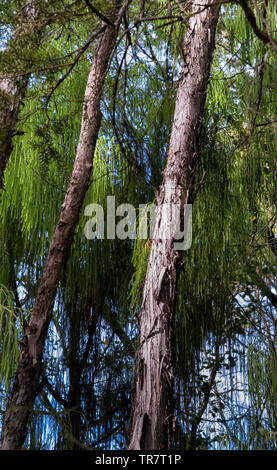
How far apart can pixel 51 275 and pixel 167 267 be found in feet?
1.61

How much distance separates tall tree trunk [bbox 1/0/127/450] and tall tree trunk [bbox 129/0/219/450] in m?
0.33

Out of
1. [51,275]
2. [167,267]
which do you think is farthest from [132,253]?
[167,267]

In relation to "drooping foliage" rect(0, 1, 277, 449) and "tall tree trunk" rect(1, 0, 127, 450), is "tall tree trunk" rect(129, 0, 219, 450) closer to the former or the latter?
"tall tree trunk" rect(1, 0, 127, 450)

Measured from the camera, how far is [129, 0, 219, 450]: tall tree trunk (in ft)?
4.66

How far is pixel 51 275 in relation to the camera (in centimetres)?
190

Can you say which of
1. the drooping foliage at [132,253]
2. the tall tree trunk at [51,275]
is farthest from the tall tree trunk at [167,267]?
the drooping foliage at [132,253]

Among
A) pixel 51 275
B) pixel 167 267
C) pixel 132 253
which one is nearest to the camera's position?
pixel 167 267

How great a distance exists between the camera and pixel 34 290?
3188 mm

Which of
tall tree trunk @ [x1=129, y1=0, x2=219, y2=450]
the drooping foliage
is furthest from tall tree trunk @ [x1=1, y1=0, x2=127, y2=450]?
the drooping foliage

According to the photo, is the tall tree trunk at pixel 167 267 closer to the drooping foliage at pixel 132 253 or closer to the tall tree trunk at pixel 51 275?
the tall tree trunk at pixel 51 275

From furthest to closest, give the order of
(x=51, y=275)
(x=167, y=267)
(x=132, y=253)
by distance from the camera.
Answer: (x=132, y=253) → (x=51, y=275) → (x=167, y=267)

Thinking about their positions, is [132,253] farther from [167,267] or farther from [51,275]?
[167,267]

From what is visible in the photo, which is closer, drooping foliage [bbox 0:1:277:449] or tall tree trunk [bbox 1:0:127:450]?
tall tree trunk [bbox 1:0:127:450]
